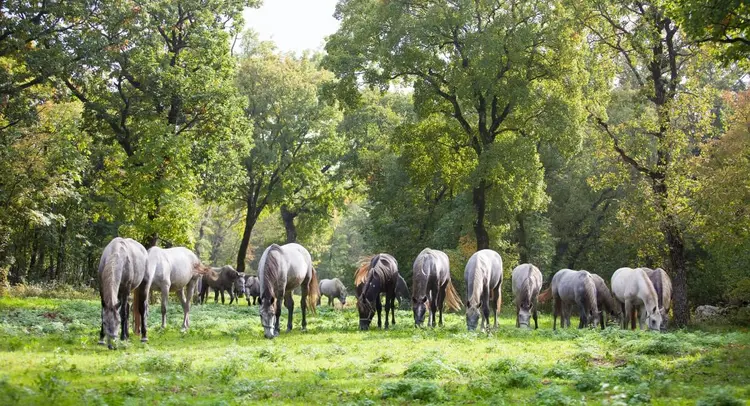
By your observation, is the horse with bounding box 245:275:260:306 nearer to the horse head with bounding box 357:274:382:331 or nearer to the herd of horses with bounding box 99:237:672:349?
the herd of horses with bounding box 99:237:672:349

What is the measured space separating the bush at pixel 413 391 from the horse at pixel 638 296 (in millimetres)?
15006

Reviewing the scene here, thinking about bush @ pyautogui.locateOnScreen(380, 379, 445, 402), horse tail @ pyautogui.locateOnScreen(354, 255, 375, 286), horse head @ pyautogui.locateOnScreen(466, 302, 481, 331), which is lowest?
bush @ pyautogui.locateOnScreen(380, 379, 445, 402)

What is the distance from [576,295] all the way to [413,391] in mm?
15398

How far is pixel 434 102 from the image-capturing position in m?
33.7

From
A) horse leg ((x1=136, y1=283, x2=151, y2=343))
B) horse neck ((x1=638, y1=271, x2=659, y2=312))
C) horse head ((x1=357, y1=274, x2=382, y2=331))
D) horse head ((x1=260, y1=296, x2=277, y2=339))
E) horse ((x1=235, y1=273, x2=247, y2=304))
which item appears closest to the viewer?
horse leg ((x1=136, y1=283, x2=151, y2=343))

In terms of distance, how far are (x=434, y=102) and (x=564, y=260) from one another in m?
15.8

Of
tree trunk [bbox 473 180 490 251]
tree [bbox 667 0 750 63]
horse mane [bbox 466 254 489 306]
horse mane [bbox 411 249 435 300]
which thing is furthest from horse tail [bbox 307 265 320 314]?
tree trunk [bbox 473 180 490 251]

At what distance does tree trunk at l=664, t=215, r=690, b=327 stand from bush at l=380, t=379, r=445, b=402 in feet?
58.9

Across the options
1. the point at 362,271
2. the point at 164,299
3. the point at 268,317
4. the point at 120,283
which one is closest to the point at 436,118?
the point at 362,271

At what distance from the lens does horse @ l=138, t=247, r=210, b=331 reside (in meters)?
18.1

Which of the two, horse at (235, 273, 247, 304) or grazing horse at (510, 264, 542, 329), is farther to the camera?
horse at (235, 273, 247, 304)

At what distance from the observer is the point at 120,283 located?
1423cm

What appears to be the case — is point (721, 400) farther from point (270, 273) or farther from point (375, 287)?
point (375, 287)

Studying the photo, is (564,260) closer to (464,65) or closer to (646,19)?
(464,65)
